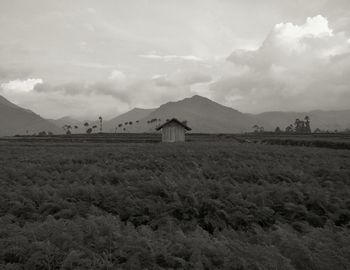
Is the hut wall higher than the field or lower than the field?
higher

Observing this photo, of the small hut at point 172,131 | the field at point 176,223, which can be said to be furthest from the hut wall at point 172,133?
the field at point 176,223

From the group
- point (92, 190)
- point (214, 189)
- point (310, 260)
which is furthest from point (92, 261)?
point (214, 189)

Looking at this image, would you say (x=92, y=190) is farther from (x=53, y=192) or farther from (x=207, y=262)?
(x=207, y=262)

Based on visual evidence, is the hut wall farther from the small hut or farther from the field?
the field

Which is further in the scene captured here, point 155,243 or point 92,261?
point 155,243

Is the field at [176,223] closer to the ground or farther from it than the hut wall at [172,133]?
closer to the ground

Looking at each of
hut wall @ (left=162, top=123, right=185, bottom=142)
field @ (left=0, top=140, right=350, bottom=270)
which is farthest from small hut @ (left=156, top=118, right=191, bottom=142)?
field @ (left=0, top=140, right=350, bottom=270)

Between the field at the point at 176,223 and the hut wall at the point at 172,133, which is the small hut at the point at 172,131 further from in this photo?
the field at the point at 176,223

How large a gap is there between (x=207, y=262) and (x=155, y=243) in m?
1.10

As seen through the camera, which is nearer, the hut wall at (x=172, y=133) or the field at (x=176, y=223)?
the field at (x=176, y=223)

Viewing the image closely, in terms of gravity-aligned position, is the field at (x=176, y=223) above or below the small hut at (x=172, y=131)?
below

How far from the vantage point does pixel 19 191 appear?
12914 mm

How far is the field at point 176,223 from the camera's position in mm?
6789

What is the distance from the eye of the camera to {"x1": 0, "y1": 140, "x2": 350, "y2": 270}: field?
679cm
